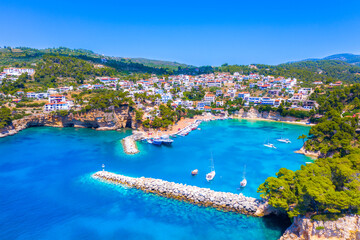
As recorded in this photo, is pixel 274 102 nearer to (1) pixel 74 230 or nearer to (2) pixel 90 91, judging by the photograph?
(2) pixel 90 91

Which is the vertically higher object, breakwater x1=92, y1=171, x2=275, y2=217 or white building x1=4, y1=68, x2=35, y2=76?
white building x1=4, y1=68, x2=35, y2=76

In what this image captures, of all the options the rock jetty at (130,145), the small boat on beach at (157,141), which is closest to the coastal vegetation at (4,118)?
the rock jetty at (130,145)

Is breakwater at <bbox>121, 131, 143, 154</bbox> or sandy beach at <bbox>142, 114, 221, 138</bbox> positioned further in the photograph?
sandy beach at <bbox>142, 114, 221, 138</bbox>

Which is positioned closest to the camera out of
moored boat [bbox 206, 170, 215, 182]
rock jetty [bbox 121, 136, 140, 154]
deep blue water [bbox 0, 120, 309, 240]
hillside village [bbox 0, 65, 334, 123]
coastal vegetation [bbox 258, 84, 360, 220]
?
coastal vegetation [bbox 258, 84, 360, 220]

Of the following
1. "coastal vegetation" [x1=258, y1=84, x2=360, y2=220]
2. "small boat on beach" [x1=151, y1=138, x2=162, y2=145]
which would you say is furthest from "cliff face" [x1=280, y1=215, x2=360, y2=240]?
"small boat on beach" [x1=151, y1=138, x2=162, y2=145]

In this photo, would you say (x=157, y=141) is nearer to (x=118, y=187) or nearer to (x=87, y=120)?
(x=118, y=187)

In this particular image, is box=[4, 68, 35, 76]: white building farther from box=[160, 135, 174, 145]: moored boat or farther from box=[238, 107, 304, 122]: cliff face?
box=[238, 107, 304, 122]: cliff face
